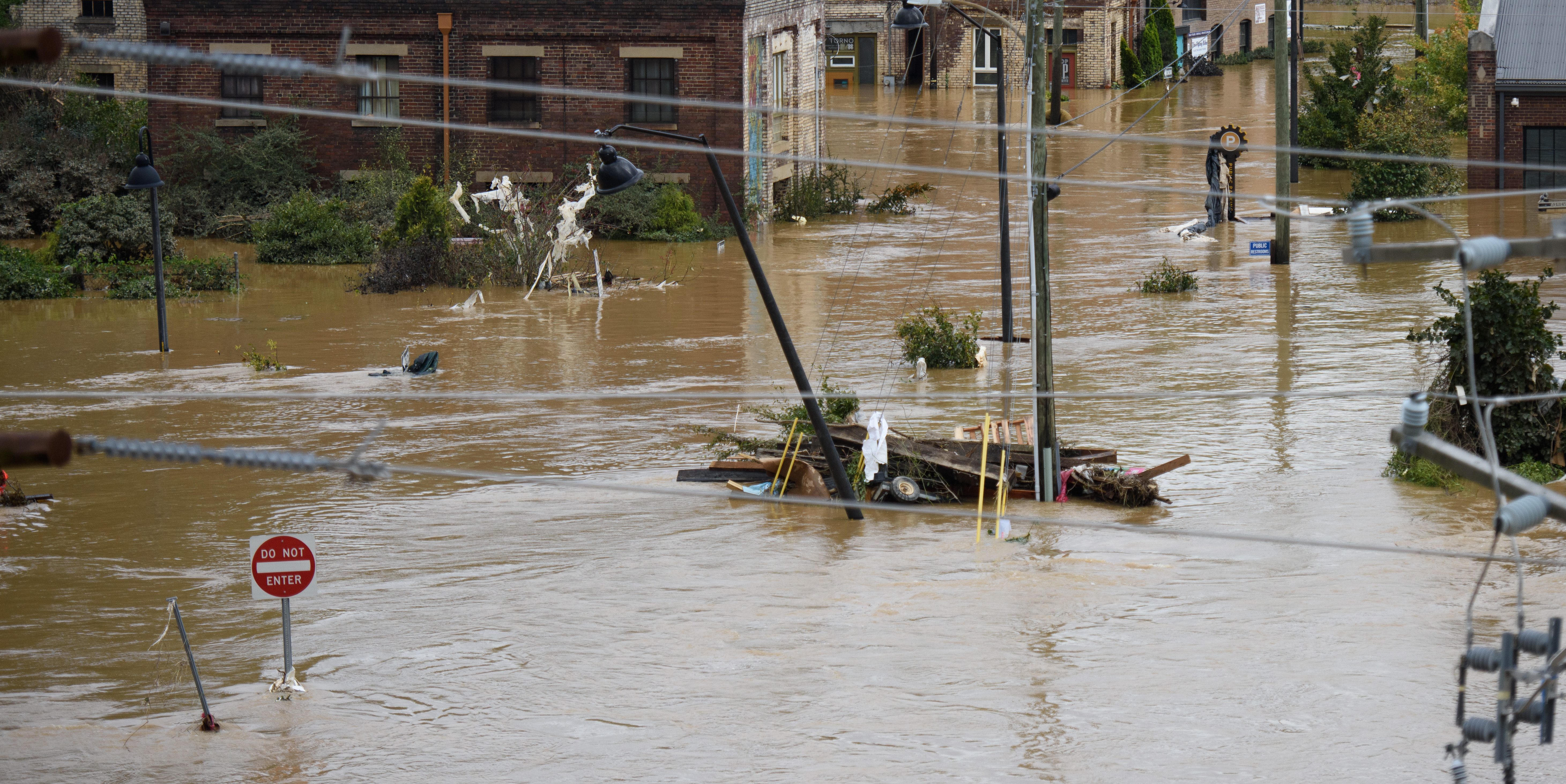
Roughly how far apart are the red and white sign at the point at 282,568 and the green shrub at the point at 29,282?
21.6 meters

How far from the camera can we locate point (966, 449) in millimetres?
17859

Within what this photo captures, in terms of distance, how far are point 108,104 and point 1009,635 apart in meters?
33.5

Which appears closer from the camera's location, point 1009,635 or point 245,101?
point 1009,635

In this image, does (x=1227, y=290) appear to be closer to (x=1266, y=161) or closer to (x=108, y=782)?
(x=1266, y=161)

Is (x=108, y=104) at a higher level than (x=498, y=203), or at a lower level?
higher

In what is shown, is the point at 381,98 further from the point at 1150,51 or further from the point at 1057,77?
the point at 1150,51

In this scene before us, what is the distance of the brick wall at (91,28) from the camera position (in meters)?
39.2

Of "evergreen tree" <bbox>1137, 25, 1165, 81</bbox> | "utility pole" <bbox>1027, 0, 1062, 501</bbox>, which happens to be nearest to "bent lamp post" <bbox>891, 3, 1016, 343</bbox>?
"utility pole" <bbox>1027, 0, 1062, 501</bbox>

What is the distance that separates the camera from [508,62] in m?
38.1

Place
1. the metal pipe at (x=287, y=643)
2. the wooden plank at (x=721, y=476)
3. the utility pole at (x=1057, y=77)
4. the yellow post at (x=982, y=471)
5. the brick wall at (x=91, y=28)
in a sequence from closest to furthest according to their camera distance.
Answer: the metal pipe at (x=287, y=643) < the yellow post at (x=982, y=471) < the wooden plank at (x=721, y=476) < the brick wall at (x=91, y=28) < the utility pole at (x=1057, y=77)

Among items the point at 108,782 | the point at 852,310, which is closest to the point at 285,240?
the point at 852,310

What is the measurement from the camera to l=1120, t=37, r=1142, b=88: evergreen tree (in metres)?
67.4

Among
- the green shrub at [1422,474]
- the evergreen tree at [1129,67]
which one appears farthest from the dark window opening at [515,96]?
the evergreen tree at [1129,67]

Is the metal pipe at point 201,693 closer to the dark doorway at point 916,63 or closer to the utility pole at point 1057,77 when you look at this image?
the utility pole at point 1057,77
